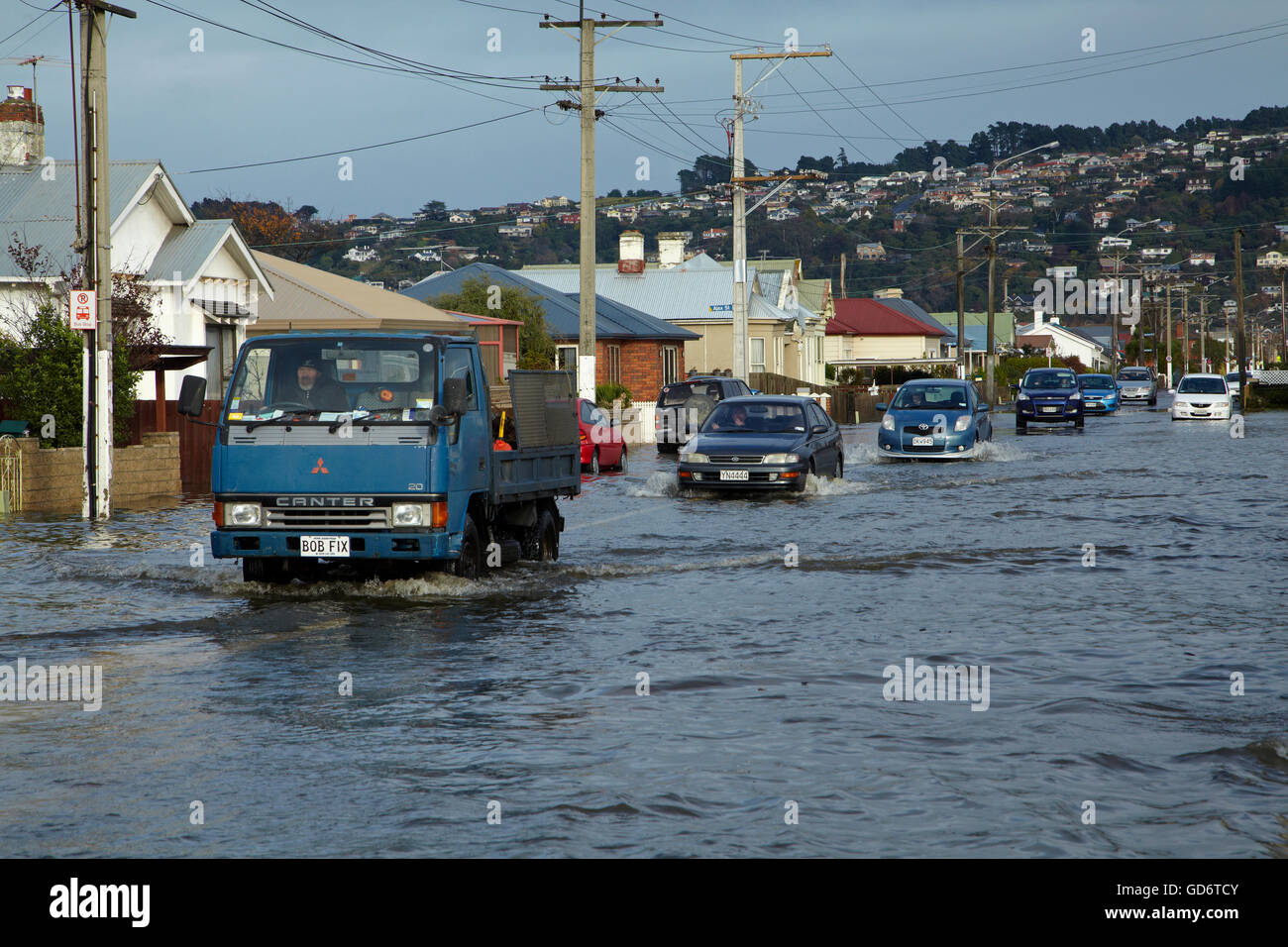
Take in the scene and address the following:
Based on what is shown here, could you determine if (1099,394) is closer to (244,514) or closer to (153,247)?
(153,247)

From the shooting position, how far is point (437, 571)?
1379 centimetres

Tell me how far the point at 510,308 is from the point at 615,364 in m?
7.80

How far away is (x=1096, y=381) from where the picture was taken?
65875 millimetres

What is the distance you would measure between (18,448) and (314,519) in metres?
11.5

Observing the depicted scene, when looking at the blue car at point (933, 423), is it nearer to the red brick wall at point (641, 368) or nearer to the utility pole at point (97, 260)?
the utility pole at point (97, 260)

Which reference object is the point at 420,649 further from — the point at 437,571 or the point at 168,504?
the point at 168,504

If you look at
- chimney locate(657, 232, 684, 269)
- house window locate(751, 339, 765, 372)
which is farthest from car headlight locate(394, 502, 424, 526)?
chimney locate(657, 232, 684, 269)

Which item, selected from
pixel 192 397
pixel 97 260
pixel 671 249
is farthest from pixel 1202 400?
pixel 192 397

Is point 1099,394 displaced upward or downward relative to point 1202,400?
upward

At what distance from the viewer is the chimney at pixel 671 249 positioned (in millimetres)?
80625

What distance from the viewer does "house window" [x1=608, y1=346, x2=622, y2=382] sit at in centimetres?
5931

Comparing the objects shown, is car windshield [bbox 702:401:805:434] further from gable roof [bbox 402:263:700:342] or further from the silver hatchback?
the silver hatchback

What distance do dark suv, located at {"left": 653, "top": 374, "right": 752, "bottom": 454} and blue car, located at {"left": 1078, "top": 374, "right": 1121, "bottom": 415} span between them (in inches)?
994
